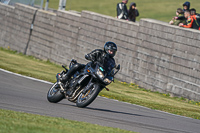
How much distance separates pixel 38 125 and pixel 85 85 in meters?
3.59

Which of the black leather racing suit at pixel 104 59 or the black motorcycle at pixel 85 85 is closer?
the black motorcycle at pixel 85 85

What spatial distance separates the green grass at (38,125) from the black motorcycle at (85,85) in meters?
2.25

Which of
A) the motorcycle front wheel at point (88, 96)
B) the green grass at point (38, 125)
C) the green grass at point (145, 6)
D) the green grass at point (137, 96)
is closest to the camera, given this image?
the green grass at point (38, 125)

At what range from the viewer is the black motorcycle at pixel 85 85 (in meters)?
9.10

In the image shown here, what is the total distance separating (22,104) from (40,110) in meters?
0.70

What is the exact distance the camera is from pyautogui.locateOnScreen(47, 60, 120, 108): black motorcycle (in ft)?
29.9

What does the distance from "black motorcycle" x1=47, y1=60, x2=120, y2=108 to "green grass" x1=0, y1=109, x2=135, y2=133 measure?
2247mm

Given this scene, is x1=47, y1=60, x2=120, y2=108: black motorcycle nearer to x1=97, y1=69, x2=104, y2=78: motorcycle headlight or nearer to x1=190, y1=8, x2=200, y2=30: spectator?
x1=97, y1=69, x2=104, y2=78: motorcycle headlight

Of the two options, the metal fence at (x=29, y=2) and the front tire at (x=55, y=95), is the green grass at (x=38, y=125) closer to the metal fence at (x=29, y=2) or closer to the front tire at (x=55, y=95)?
the front tire at (x=55, y=95)

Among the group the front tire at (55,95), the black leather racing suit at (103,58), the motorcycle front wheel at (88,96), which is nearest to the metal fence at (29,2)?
the front tire at (55,95)

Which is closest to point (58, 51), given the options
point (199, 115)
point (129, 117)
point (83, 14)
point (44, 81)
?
point (83, 14)

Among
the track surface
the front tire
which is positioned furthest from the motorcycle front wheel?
the front tire

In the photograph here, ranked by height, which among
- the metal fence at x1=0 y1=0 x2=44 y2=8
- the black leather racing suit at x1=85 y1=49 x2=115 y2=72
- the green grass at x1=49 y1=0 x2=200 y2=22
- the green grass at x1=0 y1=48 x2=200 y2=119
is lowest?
the green grass at x1=0 y1=48 x2=200 y2=119

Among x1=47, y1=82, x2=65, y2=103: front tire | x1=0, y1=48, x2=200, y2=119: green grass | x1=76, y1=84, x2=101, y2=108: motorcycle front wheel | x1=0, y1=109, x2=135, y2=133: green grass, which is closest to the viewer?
x1=0, y1=109, x2=135, y2=133: green grass
